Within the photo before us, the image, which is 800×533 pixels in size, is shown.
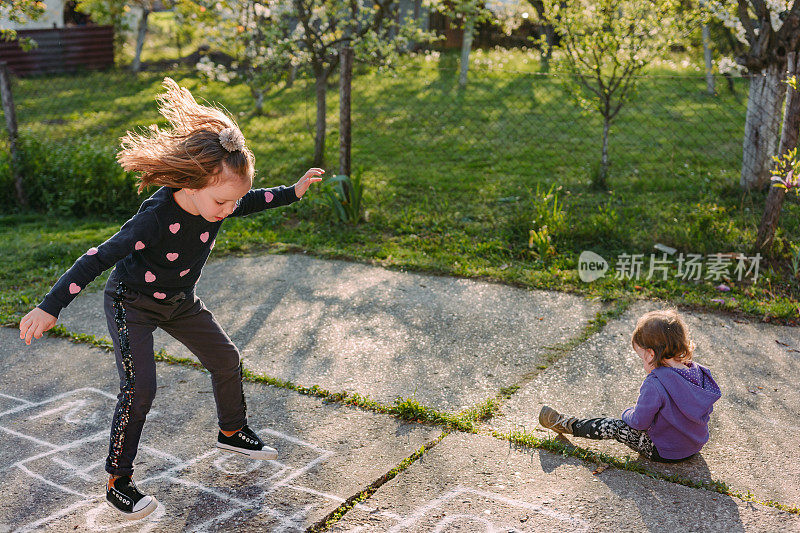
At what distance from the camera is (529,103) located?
11102mm

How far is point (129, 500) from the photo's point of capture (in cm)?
269

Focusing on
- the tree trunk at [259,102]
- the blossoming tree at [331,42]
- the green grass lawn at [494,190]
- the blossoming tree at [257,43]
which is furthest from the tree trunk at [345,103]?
the tree trunk at [259,102]

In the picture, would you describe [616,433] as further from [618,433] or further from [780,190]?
[780,190]

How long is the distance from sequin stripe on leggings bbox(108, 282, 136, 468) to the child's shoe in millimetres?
1706

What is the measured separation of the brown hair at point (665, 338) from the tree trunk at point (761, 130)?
4347mm

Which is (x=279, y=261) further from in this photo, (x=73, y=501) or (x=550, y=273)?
(x=73, y=501)

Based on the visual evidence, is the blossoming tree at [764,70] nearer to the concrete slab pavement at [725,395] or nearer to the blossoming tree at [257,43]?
the concrete slab pavement at [725,395]

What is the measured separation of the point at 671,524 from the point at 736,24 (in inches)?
295

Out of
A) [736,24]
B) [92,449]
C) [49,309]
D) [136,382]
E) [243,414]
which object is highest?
[736,24]

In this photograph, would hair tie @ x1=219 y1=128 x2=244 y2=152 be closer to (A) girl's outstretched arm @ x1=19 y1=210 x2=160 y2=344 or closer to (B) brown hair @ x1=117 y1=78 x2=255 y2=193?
(B) brown hair @ x1=117 y1=78 x2=255 y2=193

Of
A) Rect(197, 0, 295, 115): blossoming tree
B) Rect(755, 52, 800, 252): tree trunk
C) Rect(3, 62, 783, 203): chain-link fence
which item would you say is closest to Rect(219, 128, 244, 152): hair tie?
Rect(755, 52, 800, 252): tree trunk

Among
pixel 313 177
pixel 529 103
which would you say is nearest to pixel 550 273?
pixel 313 177

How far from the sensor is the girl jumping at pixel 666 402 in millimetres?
3070

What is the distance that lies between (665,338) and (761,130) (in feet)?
15.4
